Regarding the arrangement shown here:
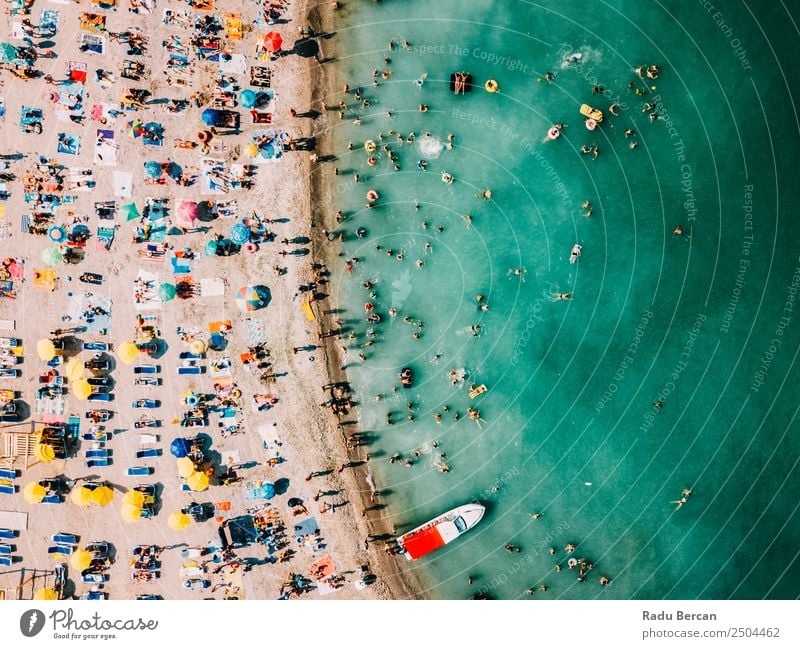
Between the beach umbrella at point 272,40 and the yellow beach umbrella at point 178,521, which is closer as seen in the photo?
the beach umbrella at point 272,40

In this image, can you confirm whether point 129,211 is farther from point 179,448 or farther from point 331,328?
point 179,448

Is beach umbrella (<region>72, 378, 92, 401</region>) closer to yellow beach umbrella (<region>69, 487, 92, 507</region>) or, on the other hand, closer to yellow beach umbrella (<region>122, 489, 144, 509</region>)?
yellow beach umbrella (<region>69, 487, 92, 507</region>)

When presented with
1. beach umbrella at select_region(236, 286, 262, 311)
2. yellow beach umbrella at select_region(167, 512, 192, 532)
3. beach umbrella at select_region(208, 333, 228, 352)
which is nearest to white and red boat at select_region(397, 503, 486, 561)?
yellow beach umbrella at select_region(167, 512, 192, 532)

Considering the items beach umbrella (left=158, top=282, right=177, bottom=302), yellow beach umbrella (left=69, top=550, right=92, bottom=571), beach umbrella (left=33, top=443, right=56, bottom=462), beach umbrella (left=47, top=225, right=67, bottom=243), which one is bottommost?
yellow beach umbrella (left=69, top=550, right=92, bottom=571)

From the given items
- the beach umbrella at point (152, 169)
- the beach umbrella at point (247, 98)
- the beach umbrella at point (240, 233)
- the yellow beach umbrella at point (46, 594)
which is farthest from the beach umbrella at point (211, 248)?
the yellow beach umbrella at point (46, 594)

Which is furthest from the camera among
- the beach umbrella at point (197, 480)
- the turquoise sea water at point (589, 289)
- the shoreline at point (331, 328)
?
the shoreline at point (331, 328)

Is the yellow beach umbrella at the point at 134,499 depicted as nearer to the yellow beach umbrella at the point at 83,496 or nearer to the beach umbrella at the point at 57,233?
the yellow beach umbrella at the point at 83,496

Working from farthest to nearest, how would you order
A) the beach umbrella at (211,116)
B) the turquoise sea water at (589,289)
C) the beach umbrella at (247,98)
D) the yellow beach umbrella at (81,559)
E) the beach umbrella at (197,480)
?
the turquoise sea water at (589,289) < the yellow beach umbrella at (81,559) < the beach umbrella at (197,480) < the beach umbrella at (247,98) < the beach umbrella at (211,116)
